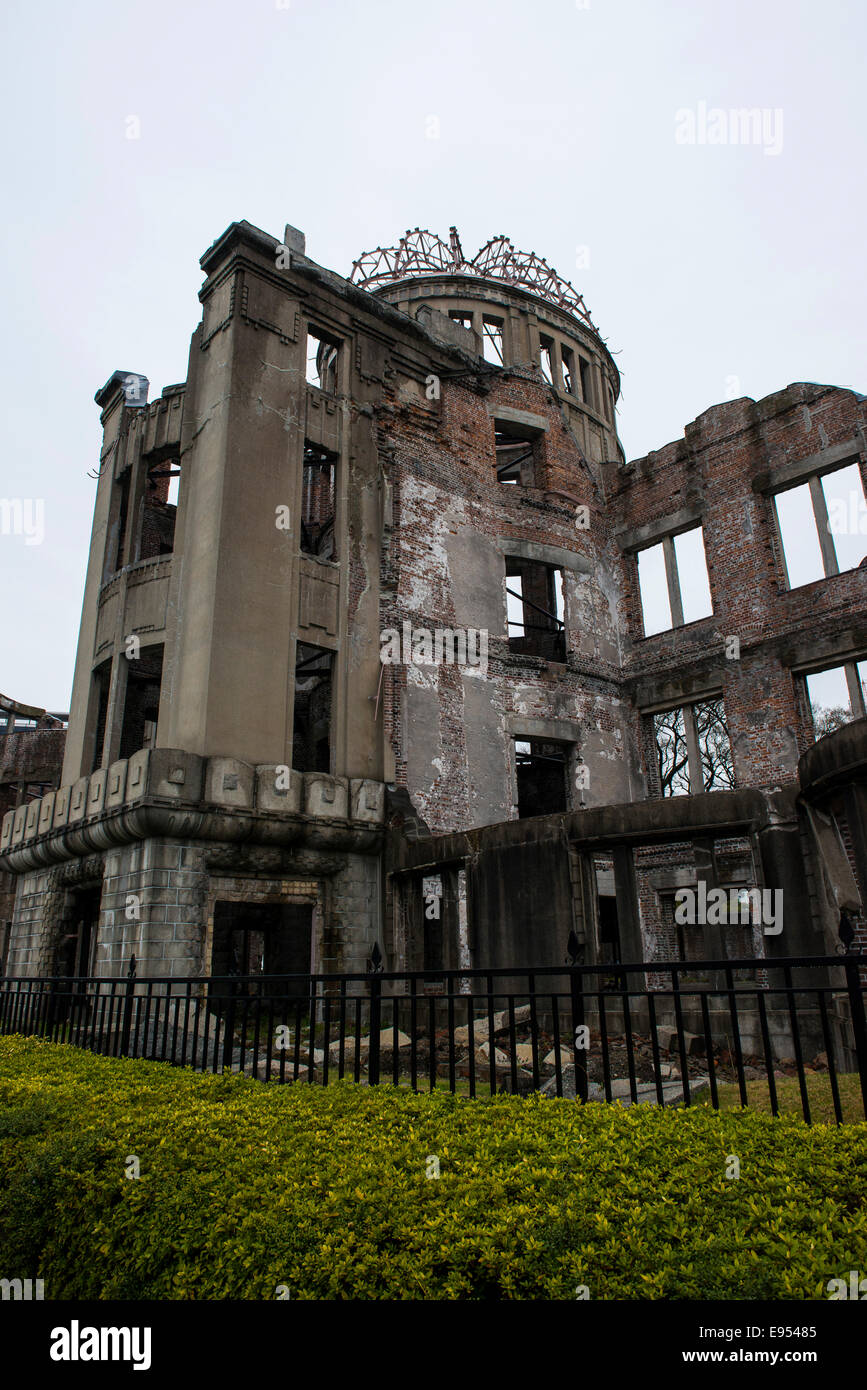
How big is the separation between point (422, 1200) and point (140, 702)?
19592 millimetres

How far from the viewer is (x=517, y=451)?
1019 inches

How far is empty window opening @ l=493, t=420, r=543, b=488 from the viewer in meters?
22.1

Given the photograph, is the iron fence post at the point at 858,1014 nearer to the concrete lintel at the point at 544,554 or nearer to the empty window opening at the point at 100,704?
the empty window opening at the point at 100,704

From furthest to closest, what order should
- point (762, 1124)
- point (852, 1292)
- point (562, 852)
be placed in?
1. point (562, 852)
2. point (762, 1124)
3. point (852, 1292)

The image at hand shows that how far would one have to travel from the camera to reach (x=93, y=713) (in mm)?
18031

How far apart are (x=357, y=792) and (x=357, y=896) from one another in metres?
1.89

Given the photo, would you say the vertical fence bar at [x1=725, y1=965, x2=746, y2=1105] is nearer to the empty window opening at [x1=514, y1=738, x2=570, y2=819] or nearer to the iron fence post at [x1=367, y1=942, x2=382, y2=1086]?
the iron fence post at [x1=367, y1=942, x2=382, y2=1086]

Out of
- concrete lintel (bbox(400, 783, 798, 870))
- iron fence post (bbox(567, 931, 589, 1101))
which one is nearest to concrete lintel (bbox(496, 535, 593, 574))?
concrete lintel (bbox(400, 783, 798, 870))

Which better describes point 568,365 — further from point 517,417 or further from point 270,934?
point 270,934

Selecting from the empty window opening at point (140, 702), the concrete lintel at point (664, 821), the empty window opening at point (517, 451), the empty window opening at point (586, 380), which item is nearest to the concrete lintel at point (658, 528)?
the empty window opening at point (517, 451)

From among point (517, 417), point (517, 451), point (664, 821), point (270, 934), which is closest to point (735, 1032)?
point (664, 821)

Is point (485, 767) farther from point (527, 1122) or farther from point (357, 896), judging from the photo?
point (527, 1122)

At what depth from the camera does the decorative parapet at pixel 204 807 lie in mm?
13297

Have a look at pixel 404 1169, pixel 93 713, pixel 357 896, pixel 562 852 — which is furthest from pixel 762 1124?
Result: pixel 93 713
